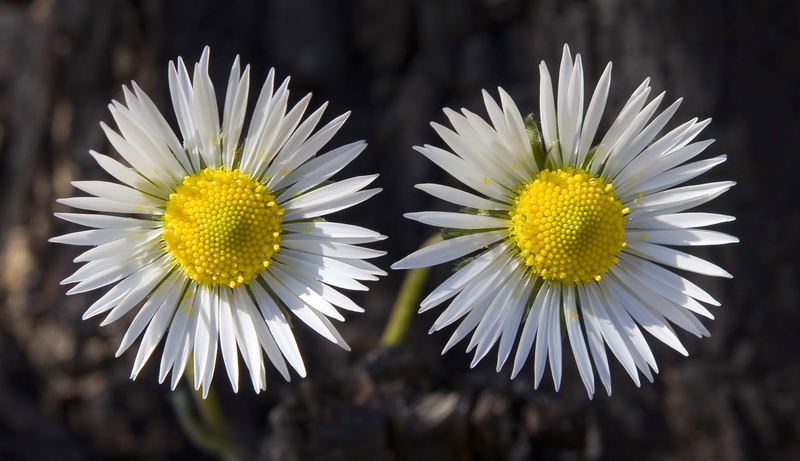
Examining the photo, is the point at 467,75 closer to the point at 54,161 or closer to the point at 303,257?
the point at 303,257

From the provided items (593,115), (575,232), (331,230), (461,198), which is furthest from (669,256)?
(331,230)

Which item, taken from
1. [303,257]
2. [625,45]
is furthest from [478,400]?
[625,45]

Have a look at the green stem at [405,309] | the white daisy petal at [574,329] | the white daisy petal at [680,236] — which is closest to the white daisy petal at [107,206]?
the green stem at [405,309]

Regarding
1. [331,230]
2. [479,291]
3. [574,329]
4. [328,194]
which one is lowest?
[574,329]

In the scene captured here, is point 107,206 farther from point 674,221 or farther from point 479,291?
point 674,221

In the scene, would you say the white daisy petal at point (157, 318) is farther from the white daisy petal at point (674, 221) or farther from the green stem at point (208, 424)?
the white daisy petal at point (674, 221)

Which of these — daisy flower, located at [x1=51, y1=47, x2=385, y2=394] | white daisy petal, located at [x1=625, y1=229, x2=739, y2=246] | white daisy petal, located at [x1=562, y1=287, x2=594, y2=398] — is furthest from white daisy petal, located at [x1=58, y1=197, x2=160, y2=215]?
white daisy petal, located at [x1=625, y1=229, x2=739, y2=246]

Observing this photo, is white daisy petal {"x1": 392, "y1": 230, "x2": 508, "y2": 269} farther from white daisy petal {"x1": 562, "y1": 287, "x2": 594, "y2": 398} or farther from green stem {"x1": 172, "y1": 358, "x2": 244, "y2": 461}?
green stem {"x1": 172, "y1": 358, "x2": 244, "y2": 461}
